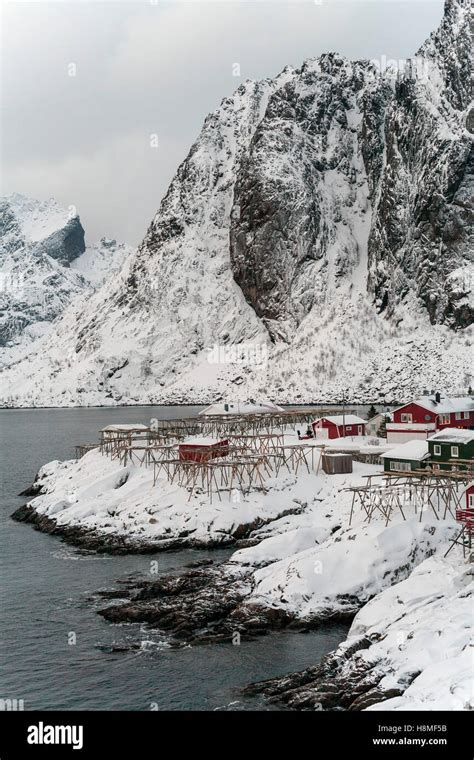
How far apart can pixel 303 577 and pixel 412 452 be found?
21417 mm

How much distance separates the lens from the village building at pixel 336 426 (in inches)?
3009

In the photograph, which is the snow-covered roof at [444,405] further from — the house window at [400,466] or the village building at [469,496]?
the village building at [469,496]

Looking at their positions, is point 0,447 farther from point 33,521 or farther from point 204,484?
point 204,484

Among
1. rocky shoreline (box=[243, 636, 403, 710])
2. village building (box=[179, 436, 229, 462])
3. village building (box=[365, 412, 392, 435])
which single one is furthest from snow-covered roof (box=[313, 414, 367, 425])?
rocky shoreline (box=[243, 636, 403, 710])

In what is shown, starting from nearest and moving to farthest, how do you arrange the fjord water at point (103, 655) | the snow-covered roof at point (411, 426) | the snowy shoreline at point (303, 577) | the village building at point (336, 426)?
the snowy shoreline at point (303, 577), the fjord water at point (103, 655), the snow-covered roof at point (411, 426), the village building at point (336, 426)

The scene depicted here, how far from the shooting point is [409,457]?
5231 centimetres

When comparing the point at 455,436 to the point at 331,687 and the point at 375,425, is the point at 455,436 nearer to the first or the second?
the point at 375,425

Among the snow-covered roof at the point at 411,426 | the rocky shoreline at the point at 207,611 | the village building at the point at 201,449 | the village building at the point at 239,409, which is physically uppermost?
the village building at the point at 239,409

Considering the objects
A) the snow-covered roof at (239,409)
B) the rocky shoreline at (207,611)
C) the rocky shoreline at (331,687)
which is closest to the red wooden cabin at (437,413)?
the snow-covered roof at (239,409)

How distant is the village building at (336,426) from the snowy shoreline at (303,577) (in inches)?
621

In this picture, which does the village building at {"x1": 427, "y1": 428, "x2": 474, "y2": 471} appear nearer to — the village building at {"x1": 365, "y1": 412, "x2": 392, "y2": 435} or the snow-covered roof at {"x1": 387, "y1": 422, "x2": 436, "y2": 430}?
the snow-covered roof at {"x1": 387, "y1": 422, "x2": 436, "y2": 430}

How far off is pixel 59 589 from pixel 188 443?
24.3m
